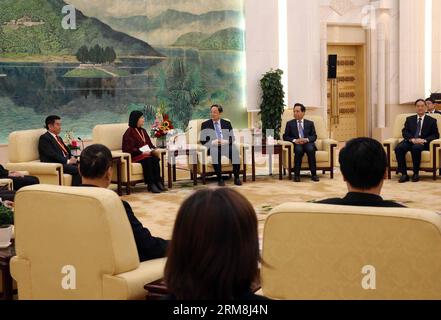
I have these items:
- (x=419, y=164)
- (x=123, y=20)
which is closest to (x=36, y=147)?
(x=123, y=20)

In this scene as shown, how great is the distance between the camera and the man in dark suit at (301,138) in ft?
35.2

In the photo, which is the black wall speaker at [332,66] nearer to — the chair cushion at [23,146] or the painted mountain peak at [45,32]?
the painted mountain peak at [45,32]

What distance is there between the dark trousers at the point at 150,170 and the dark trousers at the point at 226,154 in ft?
3.40

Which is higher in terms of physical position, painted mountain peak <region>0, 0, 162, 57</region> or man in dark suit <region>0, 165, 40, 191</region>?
painted mountain peak <region>0, 0, 162, 57</region>

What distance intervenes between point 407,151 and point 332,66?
4.99m

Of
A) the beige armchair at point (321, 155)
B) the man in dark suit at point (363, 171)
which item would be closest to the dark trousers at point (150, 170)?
the beige armchair at point (321, 155)

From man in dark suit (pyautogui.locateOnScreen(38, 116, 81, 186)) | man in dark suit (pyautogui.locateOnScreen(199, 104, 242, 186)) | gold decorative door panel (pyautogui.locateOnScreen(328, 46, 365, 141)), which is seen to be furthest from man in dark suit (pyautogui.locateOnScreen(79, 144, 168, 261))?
gold decorative door panel (pyautogui.locateOnScreen(328, 46, 365, 141))

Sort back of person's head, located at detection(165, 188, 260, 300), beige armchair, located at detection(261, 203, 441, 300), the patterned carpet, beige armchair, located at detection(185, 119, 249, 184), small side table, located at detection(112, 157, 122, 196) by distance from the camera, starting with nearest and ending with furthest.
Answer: back of person's head, located at detection(165, 188, 260, 300) < beige armchair, located at detection(261, 203, 441, 300) < the patterned carpet < small side table, located at detection(112, 157, 122, 196) < beige armchair, located at detection(185, 119, 249, 184)

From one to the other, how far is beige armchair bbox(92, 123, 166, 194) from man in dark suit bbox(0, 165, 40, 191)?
141 centimetres

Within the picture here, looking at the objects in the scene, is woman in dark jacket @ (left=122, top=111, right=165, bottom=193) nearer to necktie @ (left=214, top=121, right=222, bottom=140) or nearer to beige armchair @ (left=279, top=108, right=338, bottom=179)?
necktie @ (left=214, top=121, right=222, bottom=140)

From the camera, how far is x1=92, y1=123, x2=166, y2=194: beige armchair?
964 centimetres

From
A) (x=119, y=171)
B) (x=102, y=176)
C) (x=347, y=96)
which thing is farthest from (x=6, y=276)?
(x=347, y=96)

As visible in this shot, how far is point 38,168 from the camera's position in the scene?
8.93 meters

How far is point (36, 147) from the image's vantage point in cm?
944
